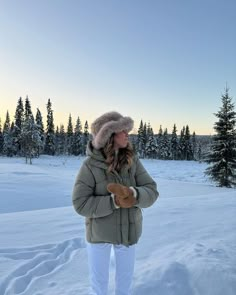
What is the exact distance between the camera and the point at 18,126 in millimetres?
60844

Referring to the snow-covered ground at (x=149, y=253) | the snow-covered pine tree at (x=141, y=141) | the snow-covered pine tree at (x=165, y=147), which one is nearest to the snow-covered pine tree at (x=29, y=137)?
the snow-covered pine tree at (x=141, y=141)

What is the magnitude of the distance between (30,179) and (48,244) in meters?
14.1

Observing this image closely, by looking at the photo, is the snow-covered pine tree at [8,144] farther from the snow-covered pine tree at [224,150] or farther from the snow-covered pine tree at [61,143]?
the snow-covered pine tree at [224,150]

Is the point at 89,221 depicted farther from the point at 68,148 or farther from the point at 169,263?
the point at 68,148

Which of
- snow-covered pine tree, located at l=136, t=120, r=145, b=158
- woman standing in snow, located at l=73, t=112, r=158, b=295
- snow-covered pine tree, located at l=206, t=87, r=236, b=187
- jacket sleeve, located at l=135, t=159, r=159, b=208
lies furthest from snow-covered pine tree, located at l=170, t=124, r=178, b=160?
woman standing in snow, located at l=73, t=112, r=158, b=295

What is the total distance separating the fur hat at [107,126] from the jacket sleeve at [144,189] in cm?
39

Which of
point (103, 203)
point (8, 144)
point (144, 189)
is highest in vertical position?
point (8, 144)

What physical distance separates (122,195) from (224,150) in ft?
70.0

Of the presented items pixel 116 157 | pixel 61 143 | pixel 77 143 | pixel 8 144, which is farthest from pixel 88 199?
pixel 61 143

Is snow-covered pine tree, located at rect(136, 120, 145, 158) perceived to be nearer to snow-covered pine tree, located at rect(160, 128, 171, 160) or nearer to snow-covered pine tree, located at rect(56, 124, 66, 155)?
snow-covered pine tree, located at rect(160, 128, 171, 160)

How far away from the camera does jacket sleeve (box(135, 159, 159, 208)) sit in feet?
8.90

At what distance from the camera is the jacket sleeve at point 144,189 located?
2.71 meters

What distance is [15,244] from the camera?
5.29 meters

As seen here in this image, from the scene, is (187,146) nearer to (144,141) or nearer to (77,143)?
(144,141)
